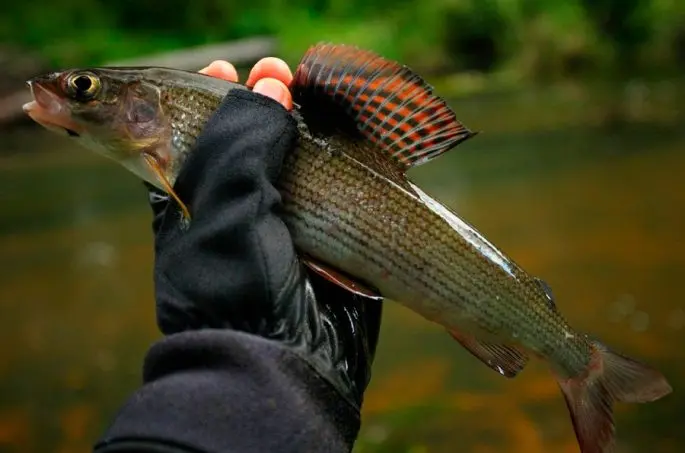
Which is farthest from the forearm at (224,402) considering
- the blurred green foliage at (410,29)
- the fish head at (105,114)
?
the blurred green foliage at (410,29)

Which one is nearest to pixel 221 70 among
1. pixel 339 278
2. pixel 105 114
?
pixel 105 114

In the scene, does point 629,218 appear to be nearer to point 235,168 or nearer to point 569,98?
point 235,168

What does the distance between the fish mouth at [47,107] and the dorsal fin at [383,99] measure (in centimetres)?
47

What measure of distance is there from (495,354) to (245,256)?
0.65m

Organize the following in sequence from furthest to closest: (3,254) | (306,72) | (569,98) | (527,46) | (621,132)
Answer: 1. (527,46)
2. (569,98)
3. (621,132)
4. (3,254)
5. (306,72)

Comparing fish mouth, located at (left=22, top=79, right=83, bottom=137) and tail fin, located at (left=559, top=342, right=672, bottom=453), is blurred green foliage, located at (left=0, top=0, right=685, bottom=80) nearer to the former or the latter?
tail fin, located at (left=559, top=342, right=672, bottom=453)

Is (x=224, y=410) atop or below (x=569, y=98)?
atop

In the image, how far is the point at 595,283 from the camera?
18.3 ft

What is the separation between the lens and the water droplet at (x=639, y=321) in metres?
4.80

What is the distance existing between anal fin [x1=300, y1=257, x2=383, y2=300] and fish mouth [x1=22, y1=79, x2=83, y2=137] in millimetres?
571

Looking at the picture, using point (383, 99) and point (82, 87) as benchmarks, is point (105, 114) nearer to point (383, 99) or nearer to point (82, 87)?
point (82, 87)

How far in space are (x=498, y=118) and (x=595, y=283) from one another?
7.11 metres

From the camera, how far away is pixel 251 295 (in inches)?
55.4

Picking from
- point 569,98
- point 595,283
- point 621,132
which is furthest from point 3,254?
point 569,98
